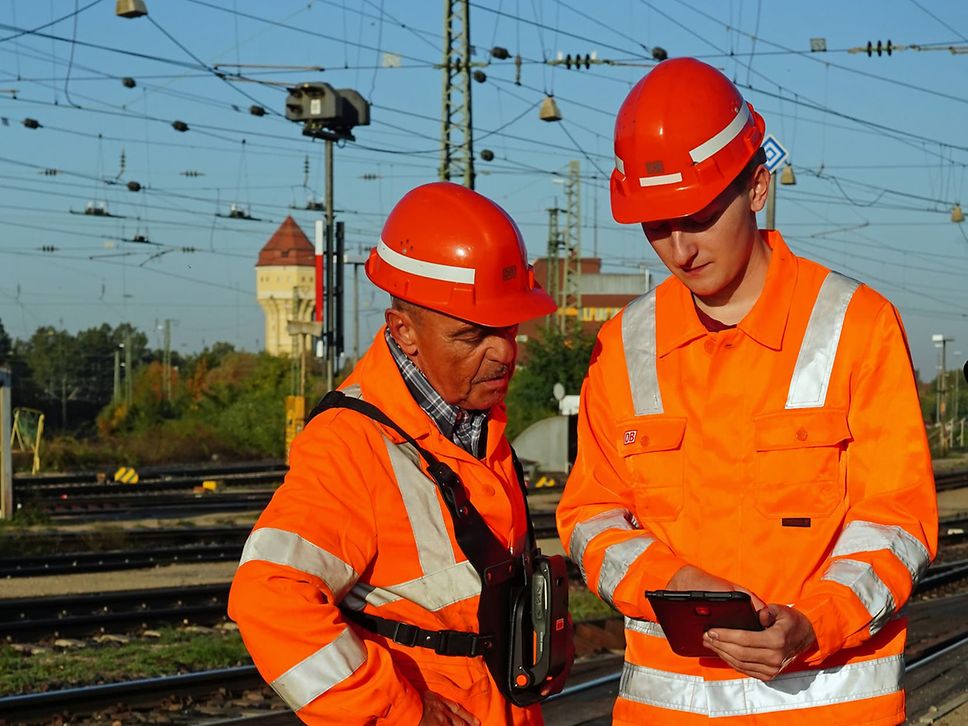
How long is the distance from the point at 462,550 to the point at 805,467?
882mm

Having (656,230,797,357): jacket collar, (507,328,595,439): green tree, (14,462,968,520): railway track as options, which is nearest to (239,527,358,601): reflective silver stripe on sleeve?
(656,230,797,357): jacket collar

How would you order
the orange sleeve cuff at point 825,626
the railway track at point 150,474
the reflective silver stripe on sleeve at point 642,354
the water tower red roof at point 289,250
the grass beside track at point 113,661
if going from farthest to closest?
the water tower red roof at point 289,250, the railway track at point 150,474, the grass beside track at point 113,661, the reflective silver stripe on sleeve at point 642,354, the orange sleeve cuff at point 825,626

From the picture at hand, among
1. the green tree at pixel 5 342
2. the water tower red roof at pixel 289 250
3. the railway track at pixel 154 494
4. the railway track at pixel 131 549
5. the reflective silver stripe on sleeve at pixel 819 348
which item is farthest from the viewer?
the water tower red roof at pixel 289 250

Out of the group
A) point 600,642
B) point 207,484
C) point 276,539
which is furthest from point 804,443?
point 207,484

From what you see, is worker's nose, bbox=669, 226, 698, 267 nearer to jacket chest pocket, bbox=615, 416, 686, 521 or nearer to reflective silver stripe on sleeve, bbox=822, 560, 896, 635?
jacket chest pocket, bbox=615, 416, 686, 521

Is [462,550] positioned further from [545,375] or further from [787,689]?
[545,375]

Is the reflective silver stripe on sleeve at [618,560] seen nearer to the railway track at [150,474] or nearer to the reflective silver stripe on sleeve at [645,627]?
the reflective silver stripe on sleeve at [645,627]

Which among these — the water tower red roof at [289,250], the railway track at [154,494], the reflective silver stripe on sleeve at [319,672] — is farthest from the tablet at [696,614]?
the water tower red roof at [289,250]

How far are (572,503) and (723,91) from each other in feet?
3.70

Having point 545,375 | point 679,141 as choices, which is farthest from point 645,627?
point 545,375

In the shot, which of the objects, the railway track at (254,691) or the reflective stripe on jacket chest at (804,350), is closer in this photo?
the reflective stripe on jacket chest at (804,350)

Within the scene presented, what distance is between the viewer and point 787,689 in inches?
118

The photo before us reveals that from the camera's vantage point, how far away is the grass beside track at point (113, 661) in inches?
357

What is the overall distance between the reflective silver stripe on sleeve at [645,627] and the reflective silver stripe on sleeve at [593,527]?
17cm
